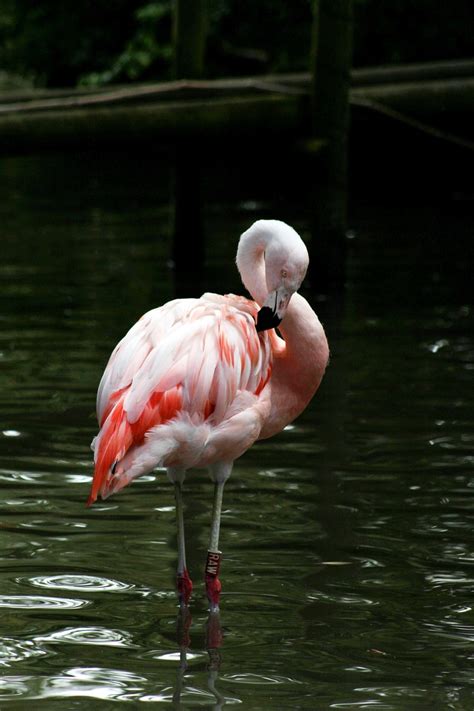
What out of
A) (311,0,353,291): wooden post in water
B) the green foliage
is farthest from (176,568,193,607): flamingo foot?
the green foliage

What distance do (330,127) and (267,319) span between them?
5.02 metres

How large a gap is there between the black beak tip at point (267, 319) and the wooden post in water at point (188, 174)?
5.63 meters

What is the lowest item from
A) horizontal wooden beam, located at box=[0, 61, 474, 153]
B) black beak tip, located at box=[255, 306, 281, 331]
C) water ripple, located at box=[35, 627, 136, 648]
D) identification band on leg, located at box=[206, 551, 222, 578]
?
water ripple, located at box=[35, 627, 136, 648]

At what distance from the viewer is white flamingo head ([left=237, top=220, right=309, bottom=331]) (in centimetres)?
448

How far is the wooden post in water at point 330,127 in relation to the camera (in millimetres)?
9281

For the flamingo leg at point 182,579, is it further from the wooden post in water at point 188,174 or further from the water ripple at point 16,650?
the wooden post in water at point 188,174

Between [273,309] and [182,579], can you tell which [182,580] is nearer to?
[182,579]

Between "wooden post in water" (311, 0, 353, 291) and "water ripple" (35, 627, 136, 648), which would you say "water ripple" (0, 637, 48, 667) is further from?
"wooden post in water" (311, 0, 353, 291)

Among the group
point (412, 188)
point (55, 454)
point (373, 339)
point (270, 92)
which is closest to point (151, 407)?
point (55, 454)

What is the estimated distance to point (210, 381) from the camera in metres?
4.47

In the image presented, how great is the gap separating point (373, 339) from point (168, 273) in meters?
2.49

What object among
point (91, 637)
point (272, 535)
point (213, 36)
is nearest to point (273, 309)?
point (272, 535)

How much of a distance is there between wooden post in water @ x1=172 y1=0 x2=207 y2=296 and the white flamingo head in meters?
5.60

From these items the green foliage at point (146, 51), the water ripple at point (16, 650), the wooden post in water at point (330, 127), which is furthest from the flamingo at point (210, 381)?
the green foliage at point (146, 51)
